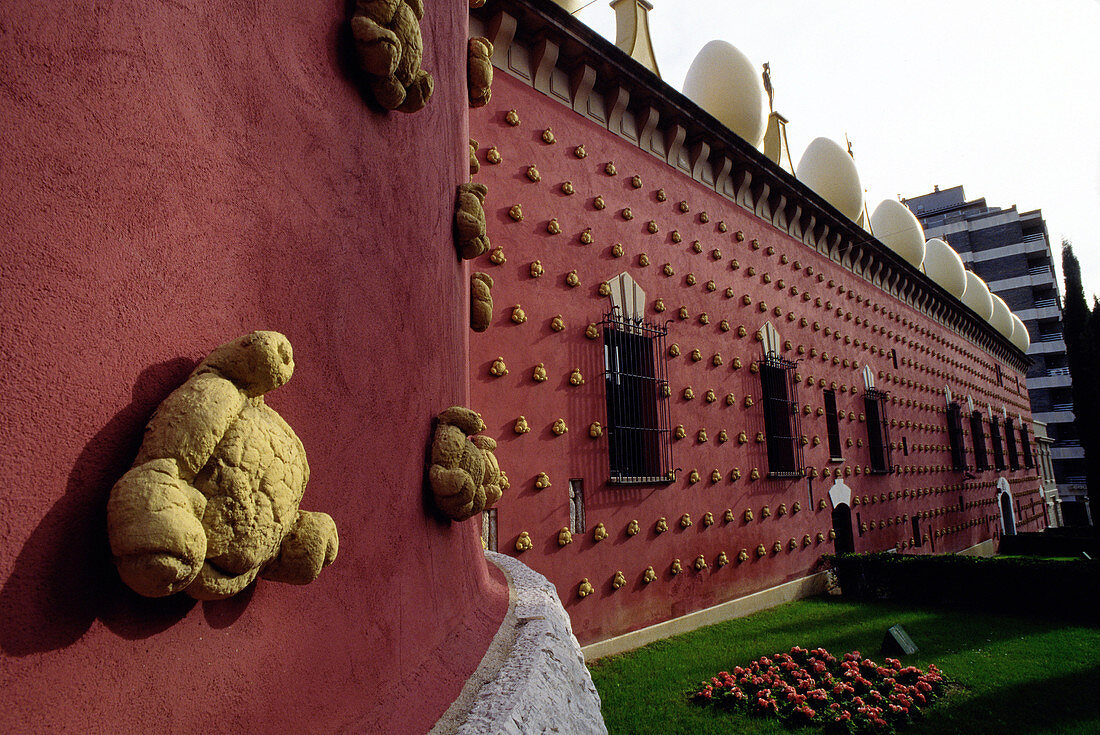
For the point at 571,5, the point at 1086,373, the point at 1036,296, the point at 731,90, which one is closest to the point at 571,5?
the point at 571,5

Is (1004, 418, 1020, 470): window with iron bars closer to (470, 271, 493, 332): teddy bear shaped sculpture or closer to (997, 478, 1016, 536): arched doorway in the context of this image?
(997, 478, 1016, 536): arched doorway

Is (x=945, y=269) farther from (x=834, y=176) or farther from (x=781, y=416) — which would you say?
(x=781, y=416)

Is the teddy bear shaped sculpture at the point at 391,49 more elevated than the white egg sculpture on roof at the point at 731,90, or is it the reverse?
the white egg sculpture on roof at the point at 731,90

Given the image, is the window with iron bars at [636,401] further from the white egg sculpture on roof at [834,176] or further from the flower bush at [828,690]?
the white egg sculpture on roof at [834,176]

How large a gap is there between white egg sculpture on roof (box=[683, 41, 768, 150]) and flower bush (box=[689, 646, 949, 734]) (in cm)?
762

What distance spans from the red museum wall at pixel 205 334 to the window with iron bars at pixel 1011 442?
27.3 metres

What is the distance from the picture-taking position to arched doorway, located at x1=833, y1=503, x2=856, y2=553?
1143cm

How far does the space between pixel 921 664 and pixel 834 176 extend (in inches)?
415

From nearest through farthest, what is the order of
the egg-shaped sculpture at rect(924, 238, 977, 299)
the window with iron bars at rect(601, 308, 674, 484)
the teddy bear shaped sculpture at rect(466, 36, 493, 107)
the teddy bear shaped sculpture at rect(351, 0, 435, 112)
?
1. the teddy bear shaped sculpture at rect(351, 0, 435, 112)
2. the teddy bear shaped sculpture at rect(466, 36, 493, 107)
3. the window with iron bars at rect(601, 308, 674, 484)
4. the egg-shaped sculpture at rect(924, 238, 977, 299)

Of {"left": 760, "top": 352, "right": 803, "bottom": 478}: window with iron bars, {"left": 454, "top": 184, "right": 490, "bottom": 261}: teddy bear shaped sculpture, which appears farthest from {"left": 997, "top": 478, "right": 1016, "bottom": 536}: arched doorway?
{"left": 454, "top": 184, "right": 490, "bottom": 261}: teddy bear shaped sculpture

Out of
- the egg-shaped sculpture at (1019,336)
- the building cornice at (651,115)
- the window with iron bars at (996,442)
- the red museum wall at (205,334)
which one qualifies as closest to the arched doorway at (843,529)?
the building cornice at (651,115)

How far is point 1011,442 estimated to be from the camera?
23484 millimetres

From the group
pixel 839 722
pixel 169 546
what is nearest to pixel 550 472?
pixel 839 722

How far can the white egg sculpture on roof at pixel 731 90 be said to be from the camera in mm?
9961
